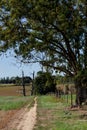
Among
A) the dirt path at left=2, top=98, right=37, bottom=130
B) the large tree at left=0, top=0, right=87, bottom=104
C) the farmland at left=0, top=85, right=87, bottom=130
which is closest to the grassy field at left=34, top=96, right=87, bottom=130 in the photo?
the farmland at left=0, top=85, right=87, bottom=130

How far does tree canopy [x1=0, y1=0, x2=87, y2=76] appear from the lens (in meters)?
36.2

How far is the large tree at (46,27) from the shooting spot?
36.2 meters

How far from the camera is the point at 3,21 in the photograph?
37812 mm

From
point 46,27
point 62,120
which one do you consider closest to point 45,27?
point 46,27

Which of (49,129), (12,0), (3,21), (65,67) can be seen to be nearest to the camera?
(49,129)

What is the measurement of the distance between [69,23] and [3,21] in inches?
214

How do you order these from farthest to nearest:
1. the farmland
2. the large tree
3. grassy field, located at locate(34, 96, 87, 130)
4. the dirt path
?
the large tree < the dirt path < the farmland < grassy field, located at locate(34, 96, 87, 130)

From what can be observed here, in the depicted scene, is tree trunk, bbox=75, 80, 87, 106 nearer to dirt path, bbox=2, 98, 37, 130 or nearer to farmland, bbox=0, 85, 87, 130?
farmland, bbox=0, 85, 87, 130

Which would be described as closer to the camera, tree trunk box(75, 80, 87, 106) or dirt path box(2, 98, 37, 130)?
dirt path box(2, 98, 37, 130)

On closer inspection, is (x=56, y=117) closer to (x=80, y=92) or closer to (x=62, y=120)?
(x=62, y=120)

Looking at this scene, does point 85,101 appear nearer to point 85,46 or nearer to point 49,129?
point 85,46

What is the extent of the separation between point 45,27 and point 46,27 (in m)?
0.12

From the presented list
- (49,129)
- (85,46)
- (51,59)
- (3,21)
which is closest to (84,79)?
(85,46)

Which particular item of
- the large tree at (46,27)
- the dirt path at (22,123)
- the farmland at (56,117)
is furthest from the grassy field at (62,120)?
the large tree at (46,27)
